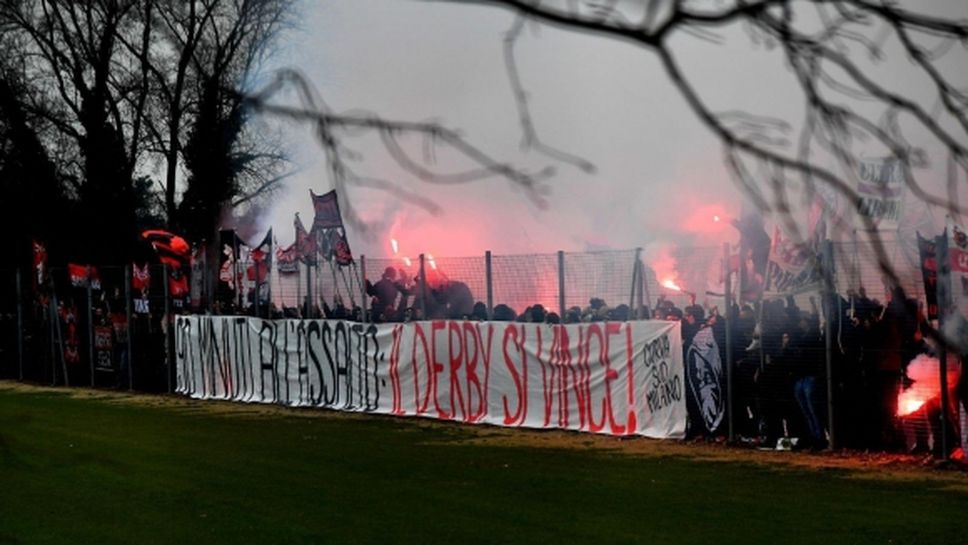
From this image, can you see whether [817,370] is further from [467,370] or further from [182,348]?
[182,348]

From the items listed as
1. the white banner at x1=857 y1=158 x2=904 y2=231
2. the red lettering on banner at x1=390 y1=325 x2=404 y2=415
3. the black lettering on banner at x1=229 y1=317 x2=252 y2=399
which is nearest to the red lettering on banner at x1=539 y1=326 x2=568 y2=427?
the red lettering on banner at x1=390 y1=325 x2=404 y2=415

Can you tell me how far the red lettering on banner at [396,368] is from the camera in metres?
21.1

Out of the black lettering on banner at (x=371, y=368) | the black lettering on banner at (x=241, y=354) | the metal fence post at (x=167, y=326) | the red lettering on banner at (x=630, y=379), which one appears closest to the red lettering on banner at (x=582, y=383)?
the red lettering on banner at (x=630, y=379)

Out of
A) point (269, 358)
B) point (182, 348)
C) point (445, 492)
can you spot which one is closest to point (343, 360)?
point (269, 358)

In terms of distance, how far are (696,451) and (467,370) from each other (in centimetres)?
514

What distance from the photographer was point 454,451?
52.1ft

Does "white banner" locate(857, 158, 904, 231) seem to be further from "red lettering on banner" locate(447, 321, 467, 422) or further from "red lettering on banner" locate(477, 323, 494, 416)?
"red lettering on banner" locate(447, 321, 467, 422)

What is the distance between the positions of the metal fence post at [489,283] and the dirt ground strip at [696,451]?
1.69 metres

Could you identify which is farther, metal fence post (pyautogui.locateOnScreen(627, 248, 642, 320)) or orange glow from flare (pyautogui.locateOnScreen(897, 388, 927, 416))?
metal fence post (pyautogui.locateOnScreen(627, 248, 642, 320))

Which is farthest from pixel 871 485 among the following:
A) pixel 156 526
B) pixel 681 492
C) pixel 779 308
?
pixel 156 526

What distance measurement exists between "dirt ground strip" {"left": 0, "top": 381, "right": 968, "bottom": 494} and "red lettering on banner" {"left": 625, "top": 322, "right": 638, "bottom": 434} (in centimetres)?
22

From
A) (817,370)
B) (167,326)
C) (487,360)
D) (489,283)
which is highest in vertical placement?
(489,283)

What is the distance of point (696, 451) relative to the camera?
1553 cm

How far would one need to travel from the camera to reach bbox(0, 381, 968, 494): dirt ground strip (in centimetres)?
1329
